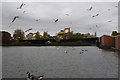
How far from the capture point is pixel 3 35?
8900cm

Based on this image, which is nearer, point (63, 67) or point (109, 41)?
point (63, 67)

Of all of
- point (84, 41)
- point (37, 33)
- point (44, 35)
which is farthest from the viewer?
point (44, 35)

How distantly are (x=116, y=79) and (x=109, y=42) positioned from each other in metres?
39.7

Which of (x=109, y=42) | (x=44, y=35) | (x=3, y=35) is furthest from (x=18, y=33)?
(x=109, y=42)

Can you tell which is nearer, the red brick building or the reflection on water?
the reflection on water

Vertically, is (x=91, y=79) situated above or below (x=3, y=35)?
below

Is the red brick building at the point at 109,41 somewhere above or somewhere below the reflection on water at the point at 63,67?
above

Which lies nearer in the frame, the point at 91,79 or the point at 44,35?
the point at 91,79

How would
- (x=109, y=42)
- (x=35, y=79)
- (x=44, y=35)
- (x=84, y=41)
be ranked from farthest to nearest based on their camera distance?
(x=44, y=35) < (x=84, y=41) < (x=109, y=42) < (x=35, y=79)

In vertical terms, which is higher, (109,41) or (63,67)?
(109,41)

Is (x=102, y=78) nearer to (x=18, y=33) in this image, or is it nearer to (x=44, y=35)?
(x=18, y=33)

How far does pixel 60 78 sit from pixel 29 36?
13718 centimetres

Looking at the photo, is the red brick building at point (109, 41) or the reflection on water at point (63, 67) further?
the red brick building at point (109, 41)

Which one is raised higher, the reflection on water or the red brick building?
the red brick building
